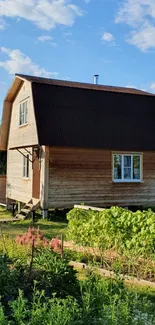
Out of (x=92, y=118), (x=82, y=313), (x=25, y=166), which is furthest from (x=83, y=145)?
(x=82, y=313)

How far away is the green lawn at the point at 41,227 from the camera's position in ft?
38.9

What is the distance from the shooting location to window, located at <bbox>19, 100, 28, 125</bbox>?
666 inches

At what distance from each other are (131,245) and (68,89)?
10.4 metres

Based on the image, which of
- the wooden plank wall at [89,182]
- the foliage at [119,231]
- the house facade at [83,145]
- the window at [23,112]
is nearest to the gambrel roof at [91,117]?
the house facade at [83,145]

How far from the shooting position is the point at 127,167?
645 inches

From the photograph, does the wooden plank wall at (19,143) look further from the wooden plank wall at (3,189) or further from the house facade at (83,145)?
the wooden plank wall at (3,189)

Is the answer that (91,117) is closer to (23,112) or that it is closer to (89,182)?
(89,182)

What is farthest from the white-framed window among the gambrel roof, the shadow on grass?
the shadow on grass

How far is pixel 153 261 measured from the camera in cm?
631

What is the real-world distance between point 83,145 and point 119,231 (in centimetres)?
868

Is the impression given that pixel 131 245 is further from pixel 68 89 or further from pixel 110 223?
pixel 68 89

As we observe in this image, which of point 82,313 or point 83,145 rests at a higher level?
point 83,145

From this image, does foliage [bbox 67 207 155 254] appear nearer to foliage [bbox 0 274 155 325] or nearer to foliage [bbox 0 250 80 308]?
foliage [bbox 0 250 80 308]

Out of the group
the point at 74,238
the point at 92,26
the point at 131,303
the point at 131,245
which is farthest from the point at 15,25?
the point at 131,303
